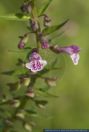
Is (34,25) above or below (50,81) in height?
above

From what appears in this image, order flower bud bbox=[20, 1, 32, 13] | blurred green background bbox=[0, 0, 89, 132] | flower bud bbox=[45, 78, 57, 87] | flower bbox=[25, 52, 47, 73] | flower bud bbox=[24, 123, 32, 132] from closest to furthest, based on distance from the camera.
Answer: flower bud bbox=[20, 1, 32, 13]
flower bbox=[25, 52, 47, 73]
flower bud bbox=[45, 78, 57, 87]
flower bud bbox=[24, 123, 32, 132]
blurred green background bbox=[0, 0, 89, 132]

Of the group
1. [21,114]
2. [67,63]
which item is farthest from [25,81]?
[67,63]

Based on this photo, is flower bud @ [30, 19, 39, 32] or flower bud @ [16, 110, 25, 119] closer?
flower bud @ [30, 19, 39, 32]

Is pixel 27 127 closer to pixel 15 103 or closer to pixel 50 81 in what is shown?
pixel 15 103

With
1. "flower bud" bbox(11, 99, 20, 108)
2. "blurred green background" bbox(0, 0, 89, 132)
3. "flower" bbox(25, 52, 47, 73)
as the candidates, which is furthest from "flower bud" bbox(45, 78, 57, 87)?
"blurred green background" bbox(0, 0, 89, 132)

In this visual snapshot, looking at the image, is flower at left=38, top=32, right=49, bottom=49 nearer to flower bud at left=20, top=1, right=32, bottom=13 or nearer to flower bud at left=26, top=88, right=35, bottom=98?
flower bud at left=20, top=1, right=32, bottom=13

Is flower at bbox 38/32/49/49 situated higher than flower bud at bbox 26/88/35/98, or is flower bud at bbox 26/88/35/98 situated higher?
flower at bbox 38/32/49/49

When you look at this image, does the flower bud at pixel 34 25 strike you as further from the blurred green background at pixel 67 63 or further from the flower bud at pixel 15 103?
the blurred green background at pixel 67 63

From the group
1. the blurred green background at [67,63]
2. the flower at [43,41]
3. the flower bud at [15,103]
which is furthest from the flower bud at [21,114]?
the blurred green background at [67,63]
